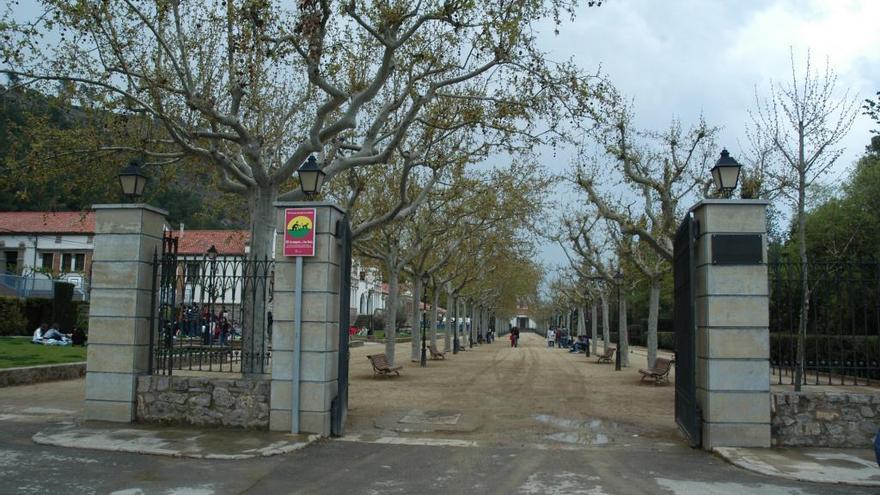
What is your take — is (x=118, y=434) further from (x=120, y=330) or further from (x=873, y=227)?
(x=873, y=227)

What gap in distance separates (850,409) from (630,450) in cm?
318

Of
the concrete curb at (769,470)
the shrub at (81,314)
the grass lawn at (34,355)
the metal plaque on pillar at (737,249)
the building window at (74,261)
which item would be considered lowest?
the concrete curb at (769,470)

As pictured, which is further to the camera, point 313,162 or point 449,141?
point 449,141

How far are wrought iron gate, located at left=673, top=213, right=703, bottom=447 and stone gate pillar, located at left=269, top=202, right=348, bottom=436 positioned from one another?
5.32 m

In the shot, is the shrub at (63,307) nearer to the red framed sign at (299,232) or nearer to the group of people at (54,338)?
the group of people at (54,338)

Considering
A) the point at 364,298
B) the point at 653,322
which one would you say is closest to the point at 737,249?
the point at 653,322

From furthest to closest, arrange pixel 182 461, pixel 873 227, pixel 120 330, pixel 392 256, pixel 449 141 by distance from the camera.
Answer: pixel 873 227 → pixel 392 256 → pixel 449 141 → pixel 120 330 → pixel 182 461

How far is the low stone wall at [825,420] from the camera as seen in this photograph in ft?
31.5

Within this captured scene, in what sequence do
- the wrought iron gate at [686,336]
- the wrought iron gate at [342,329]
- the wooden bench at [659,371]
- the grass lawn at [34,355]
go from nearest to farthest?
the wrought iron gate at [686,336]
the wrought iron gate at [342,329]
the grass lawn at [34,355]
the wooden bench at [659,371]

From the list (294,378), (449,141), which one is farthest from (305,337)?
(449,141)

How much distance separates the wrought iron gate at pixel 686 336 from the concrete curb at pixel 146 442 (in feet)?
17.9

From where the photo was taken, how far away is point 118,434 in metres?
9.77

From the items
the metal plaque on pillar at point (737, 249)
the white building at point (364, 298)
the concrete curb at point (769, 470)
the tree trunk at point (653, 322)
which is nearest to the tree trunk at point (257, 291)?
the metal plaque on pillar at point (737, 249)

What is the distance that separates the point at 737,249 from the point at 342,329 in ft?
19.6
